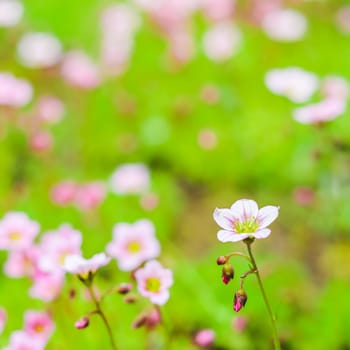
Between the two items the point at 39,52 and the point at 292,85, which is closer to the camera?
the point at 292,85

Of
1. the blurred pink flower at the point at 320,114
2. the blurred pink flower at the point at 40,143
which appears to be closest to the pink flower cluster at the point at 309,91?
the blurred pink flower at the point at 320,114

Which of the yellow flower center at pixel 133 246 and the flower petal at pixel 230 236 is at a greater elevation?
the yellow flower center at pixel 133 246

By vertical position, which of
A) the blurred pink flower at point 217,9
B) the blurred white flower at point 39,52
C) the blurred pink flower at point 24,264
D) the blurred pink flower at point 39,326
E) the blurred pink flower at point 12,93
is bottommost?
the blurred pink flower at point 39,326

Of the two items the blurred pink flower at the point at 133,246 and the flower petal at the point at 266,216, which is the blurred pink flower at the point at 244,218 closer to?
the flower petal at the point at 266,216

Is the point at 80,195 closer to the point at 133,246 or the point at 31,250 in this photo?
the point at 31,250

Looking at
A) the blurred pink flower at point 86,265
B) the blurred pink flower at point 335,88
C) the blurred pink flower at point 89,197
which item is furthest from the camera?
the blurred pink flower at point 335,88

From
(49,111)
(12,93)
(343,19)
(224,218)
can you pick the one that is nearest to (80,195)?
(12,93)

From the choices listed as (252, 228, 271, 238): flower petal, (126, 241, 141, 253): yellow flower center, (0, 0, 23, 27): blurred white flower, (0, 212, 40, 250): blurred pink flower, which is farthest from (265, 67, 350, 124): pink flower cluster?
(0, 0, 23, 27): blurred white flower
